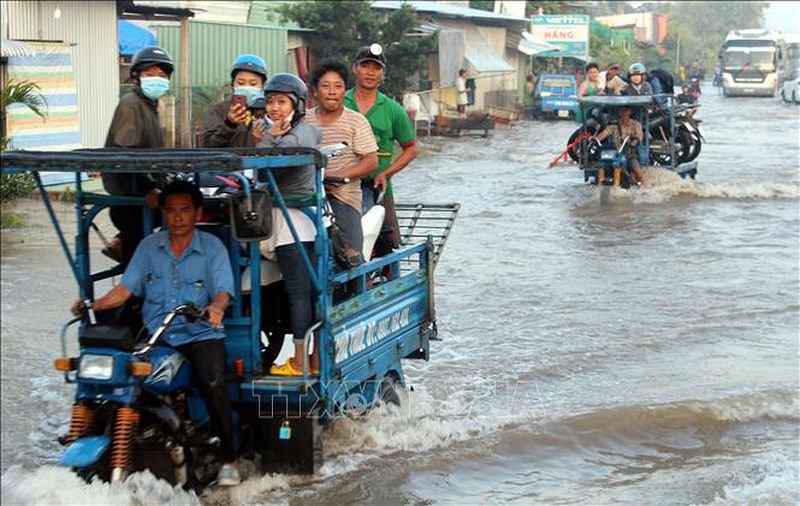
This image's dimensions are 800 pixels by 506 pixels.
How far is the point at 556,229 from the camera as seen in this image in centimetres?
1526

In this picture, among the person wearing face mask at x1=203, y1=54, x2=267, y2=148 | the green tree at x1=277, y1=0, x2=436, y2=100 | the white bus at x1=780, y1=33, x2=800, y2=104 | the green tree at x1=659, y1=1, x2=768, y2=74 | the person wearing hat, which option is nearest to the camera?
the person wearing face mask at x1=203, y1=54, x2=267, y2=148

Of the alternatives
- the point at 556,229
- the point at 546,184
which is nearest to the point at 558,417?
the point at 556,229

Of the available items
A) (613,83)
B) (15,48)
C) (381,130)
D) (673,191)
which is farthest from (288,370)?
(613,83)

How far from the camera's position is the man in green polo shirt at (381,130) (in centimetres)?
709

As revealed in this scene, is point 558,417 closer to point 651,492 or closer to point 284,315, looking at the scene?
point 651,492

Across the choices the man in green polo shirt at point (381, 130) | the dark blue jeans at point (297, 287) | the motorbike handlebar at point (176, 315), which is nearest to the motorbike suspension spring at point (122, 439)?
the motorbike handlebar at point (176, 315)

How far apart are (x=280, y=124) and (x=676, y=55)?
235ft

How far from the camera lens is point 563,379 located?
852cm

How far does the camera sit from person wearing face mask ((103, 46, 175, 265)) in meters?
5.76

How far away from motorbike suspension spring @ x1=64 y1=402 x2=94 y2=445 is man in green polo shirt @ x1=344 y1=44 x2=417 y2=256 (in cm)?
247

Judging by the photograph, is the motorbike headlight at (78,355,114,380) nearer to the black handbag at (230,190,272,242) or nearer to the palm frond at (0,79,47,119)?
the black handbag at (230,190,272,242)

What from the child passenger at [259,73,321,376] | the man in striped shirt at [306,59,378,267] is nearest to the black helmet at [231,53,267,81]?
the man in striped shirt at [306,59,378,267]

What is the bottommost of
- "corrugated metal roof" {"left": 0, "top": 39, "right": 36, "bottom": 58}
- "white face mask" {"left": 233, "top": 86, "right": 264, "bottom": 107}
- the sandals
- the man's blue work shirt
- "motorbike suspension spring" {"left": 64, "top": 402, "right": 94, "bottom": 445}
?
"motorbike suspension spring" {"left": 64, "top": 402, "right": 94, "bottom": 445}

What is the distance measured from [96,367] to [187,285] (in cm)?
60
